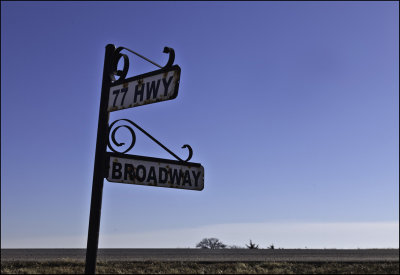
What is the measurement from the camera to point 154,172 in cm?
779

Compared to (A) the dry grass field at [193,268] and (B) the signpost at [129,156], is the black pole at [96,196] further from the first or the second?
(A) the dry grass field at [193,268]

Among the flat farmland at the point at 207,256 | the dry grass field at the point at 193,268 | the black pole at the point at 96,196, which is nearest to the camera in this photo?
the black pole at the point at 96,196

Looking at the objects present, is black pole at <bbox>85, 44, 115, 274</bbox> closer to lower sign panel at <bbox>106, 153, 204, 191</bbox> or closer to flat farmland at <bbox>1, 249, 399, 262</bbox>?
lower sign panel at <bbox>106, 153, 204, 191</bbox>

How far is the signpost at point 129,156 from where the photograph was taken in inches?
294

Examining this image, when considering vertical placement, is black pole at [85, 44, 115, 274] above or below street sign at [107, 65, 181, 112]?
below

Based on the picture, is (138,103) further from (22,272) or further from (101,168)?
(22,272)

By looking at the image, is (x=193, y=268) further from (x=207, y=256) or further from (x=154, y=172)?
(x=207, y=256)

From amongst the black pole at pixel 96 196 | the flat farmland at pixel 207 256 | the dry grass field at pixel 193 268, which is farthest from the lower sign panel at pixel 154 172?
the flat farmland at pixel 207 256

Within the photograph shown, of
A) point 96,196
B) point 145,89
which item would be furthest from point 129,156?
point 145,89

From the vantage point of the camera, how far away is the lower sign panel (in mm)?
7527

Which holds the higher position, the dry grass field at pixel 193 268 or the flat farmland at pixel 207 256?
the flat farmland at pixel 207 256

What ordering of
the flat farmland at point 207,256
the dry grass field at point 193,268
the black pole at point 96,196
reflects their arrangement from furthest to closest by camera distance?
the flat farmland at point 207,256, the dry grass field at point 193,268, the black pole at point 96,196

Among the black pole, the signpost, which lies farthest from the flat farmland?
the signpost

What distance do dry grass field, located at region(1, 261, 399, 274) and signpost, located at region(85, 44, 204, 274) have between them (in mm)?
2508
